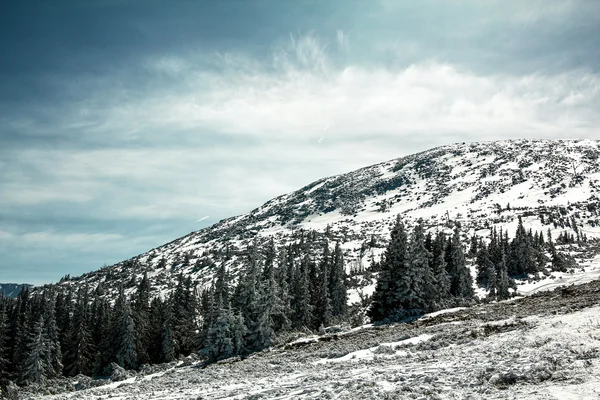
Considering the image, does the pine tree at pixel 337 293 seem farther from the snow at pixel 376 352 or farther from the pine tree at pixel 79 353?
the snow at pixel 376 352

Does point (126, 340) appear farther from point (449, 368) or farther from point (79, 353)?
point (449, 368)

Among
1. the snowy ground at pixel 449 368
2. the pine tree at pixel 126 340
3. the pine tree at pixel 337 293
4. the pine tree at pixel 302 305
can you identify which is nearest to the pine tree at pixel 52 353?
the pine tree at pixel 126 340

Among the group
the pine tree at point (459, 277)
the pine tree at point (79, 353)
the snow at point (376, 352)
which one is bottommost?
the pine tree at point (79, 353)

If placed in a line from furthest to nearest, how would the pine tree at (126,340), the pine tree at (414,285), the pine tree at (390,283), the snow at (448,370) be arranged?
the pine tree at (126,340) < the pine tree at (390,283) < the pine tree at (414,285) < the snow at (448,370)

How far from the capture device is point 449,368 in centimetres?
1548

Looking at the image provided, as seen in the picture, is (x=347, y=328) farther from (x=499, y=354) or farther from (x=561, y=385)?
(x=561, y=385)

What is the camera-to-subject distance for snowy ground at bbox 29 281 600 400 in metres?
12.1

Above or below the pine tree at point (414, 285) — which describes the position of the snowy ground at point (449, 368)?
below

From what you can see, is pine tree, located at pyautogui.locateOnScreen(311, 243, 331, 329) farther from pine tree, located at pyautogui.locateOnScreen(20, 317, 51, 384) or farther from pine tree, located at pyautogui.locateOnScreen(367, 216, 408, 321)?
pine tree, located at pyautogui.locateOnScreen(20, 317, 51, 384)

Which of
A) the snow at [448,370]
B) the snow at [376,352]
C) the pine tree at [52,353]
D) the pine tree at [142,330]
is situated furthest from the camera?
the pine tree at [142,330]

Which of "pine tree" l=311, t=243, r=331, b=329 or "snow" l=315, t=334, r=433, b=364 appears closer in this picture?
"snow" l=315, t=334, r=433, b=364

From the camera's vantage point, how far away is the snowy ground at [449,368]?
39.8 feet

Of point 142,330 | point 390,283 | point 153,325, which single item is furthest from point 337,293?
point 142,330

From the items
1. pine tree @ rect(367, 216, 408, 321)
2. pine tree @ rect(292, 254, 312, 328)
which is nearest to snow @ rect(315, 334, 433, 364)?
pine tree @ rect(367, 216, 408, 321)
